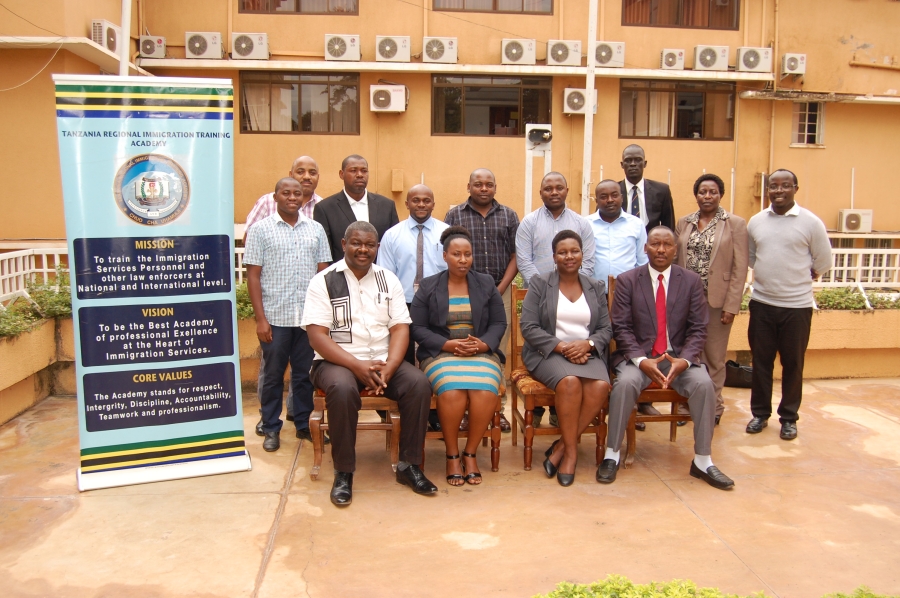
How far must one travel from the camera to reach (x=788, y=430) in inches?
207

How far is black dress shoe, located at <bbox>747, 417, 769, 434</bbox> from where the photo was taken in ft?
17.5

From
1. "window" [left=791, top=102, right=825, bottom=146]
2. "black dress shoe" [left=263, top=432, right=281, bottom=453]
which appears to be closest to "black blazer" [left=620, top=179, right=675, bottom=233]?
"black dress shoe" [left=263, top=432, right=281, bottom=453]

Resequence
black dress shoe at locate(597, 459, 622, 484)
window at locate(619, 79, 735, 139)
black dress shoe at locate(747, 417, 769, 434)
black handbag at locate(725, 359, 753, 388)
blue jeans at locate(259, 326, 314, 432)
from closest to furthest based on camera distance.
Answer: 1. black dress shoe at locate(597, 459, 622, 484)
2. blue jeans at locate(259, 326, 314, 432)
3. black dress shoe at locate(747, 417, 769, 434)
4. black handbag at locate(725, 359, 753, 388)
5. window at locate(619, 79, 735, 139)

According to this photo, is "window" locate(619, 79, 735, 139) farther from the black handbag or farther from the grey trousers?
the grey trousers

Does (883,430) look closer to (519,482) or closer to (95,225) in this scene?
(519,482)

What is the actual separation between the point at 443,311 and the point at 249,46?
29.8 feet

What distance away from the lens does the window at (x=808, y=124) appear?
13852mm

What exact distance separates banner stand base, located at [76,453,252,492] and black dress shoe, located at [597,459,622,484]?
85.7 inches

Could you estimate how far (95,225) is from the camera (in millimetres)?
4121

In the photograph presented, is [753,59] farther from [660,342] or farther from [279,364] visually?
[279,364]

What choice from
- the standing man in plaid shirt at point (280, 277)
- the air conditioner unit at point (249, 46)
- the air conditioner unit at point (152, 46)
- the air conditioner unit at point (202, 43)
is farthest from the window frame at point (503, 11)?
the standing man in plaid shirt at point (280, 277)

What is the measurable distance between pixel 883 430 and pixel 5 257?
6.96 m

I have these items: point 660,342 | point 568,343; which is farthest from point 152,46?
point 660,342

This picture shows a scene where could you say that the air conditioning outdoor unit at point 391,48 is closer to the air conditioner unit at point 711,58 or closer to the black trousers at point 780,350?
the air conditioner unit at point 711,58
